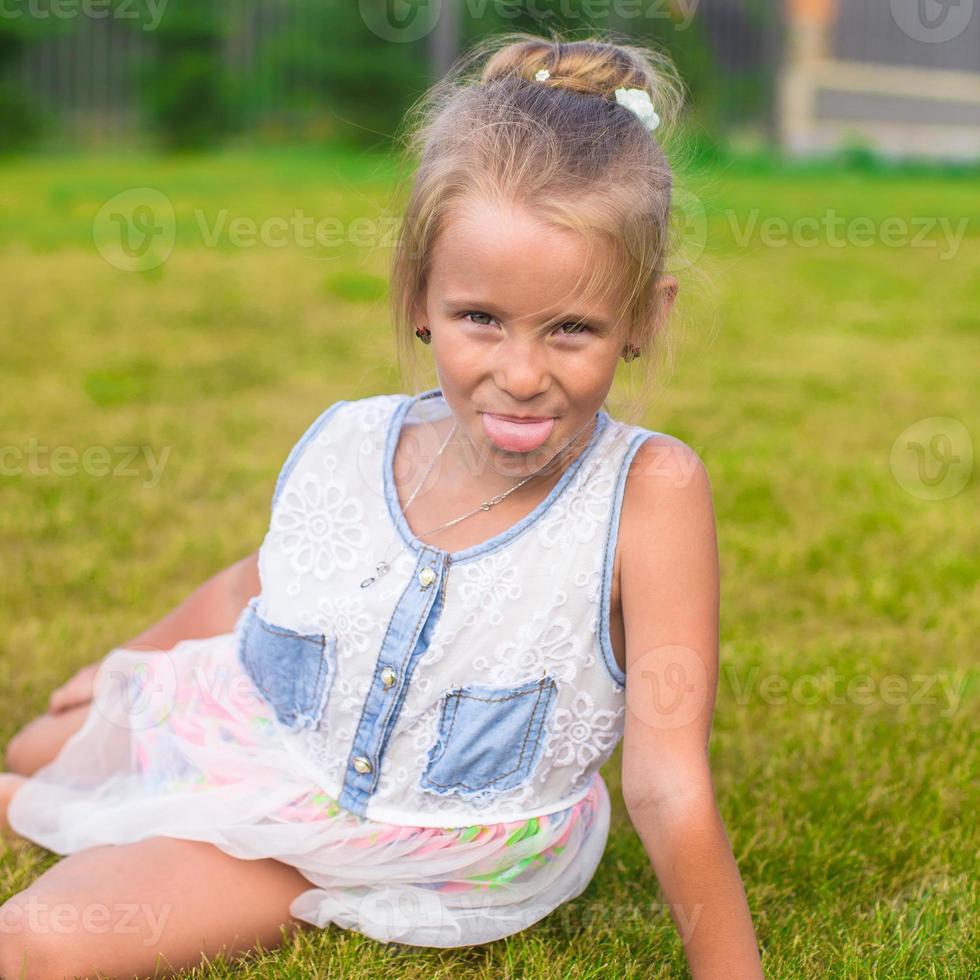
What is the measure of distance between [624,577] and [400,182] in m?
0.56

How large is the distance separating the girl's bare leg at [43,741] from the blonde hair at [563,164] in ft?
2.72

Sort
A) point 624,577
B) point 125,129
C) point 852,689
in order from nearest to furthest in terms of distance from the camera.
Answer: point 624,577 < point 852,689 < point 125,129

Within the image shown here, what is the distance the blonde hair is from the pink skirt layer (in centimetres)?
56

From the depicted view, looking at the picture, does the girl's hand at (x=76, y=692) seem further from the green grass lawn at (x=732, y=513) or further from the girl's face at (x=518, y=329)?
the girl's face at (x=518, y=329)

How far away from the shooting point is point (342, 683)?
1.72 metres

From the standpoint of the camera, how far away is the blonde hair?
151cm

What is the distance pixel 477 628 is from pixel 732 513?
1744 mm

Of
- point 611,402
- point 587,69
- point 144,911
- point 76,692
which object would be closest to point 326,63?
point 76,692

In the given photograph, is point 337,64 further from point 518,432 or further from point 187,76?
point 518,432

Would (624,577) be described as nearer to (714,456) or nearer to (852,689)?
(852,689)

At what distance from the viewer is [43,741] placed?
2.11 m

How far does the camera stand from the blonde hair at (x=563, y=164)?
4.97ft

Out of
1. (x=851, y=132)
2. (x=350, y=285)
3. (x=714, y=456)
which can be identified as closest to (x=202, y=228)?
(x=350, y=285)

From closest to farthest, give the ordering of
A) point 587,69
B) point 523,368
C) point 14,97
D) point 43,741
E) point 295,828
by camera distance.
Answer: point 523,368 < point 587,69 < point 295,828 < point 43,741 < point 14,97
